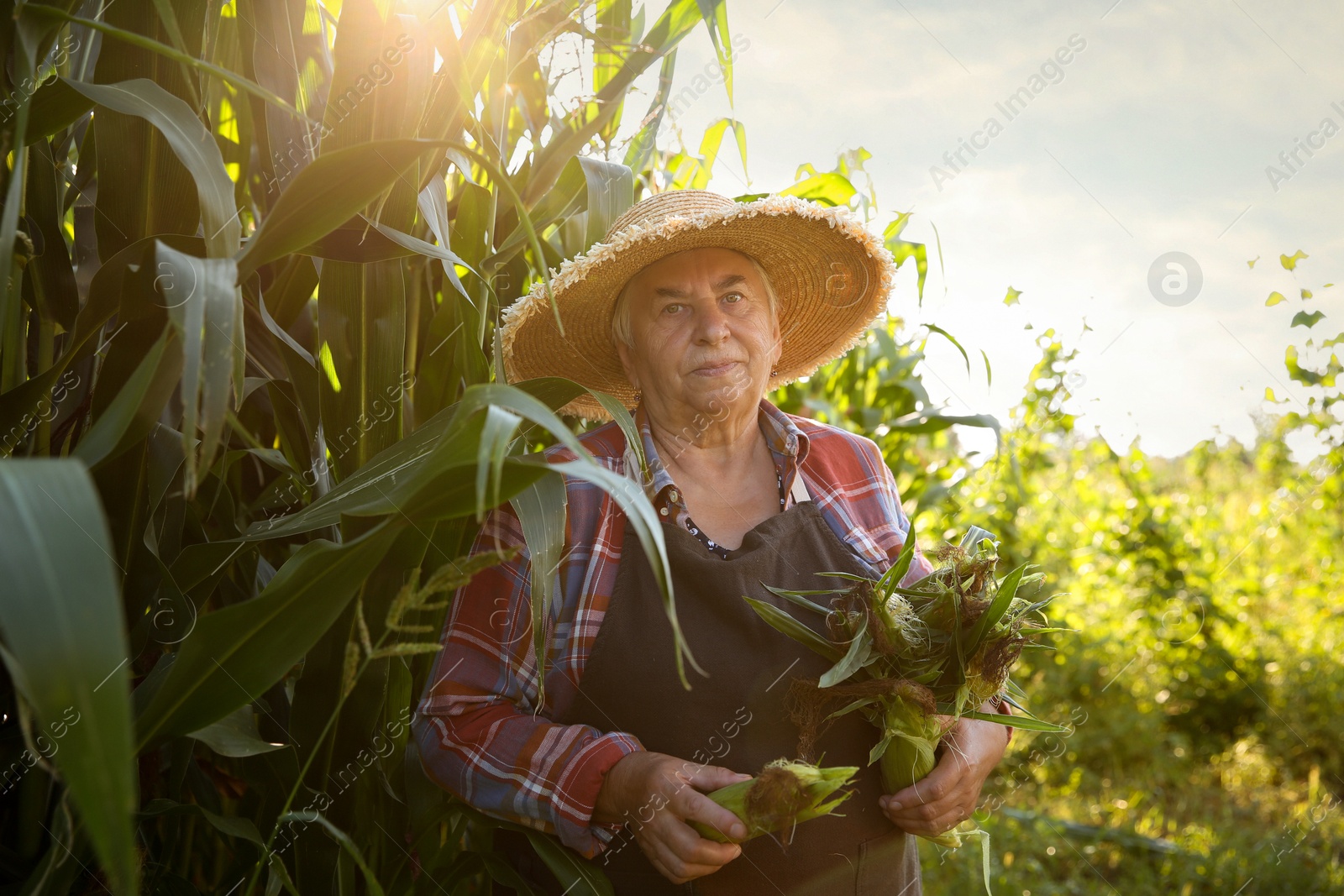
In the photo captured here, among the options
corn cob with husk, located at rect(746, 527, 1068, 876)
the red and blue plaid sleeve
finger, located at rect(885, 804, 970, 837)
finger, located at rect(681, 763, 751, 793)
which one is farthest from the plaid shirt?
finger, located at rect(885, 804, 970, 837)

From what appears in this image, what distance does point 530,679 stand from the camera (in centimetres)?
121

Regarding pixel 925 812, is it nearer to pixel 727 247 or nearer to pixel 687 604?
pixel 687 604

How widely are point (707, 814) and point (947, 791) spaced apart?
0.36 m

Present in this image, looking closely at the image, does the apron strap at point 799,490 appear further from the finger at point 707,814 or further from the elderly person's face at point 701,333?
the finger at point 707,814

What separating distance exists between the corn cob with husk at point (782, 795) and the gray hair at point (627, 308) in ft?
2.66

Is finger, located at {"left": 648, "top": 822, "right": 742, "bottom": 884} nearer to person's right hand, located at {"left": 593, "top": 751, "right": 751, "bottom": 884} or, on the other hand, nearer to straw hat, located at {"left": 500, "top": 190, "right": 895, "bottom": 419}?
person's right hand, located at {"left": 593, "top": 751, "right": 751, "bottom": 884}

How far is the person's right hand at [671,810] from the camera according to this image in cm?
103

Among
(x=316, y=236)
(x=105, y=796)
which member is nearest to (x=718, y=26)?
(x=316, y=236)

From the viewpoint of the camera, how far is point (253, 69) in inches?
42.3

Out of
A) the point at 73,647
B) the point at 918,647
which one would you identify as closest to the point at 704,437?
the point at 918,647

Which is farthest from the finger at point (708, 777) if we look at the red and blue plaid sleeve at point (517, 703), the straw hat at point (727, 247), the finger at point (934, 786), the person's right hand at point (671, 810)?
the straw hat at point (727, 247)

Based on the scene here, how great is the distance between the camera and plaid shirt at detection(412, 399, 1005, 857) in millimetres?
1123

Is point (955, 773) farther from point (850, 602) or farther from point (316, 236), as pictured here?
point (316, 236)

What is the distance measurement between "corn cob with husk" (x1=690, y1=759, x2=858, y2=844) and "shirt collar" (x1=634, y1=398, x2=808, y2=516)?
48cm
